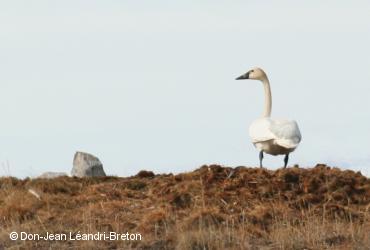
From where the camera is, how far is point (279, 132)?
19578 mm

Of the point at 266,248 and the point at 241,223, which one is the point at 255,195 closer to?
the point at 241,223

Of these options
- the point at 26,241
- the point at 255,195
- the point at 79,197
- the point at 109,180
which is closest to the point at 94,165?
the point at 109,180

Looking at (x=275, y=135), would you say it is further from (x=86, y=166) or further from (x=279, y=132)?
(x=86, y=166)

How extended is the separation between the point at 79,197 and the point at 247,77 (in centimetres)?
813

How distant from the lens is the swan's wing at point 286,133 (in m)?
19.5

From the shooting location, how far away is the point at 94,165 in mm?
19781

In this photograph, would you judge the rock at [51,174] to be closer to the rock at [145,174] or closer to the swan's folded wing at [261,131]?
the rock at [145,174]

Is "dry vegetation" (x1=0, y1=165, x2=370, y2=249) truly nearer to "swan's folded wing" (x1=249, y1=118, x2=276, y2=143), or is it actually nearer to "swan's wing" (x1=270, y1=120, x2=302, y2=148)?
"swan's wing" (x1=270, y1=120, x2=302, y2=148)

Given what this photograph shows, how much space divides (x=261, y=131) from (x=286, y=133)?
62 cm

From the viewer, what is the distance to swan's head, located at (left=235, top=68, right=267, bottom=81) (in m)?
23.6

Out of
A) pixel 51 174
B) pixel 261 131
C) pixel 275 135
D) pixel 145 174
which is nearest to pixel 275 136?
pixel 275 135

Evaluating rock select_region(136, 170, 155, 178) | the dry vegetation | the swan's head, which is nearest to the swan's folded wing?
the dry vegetation

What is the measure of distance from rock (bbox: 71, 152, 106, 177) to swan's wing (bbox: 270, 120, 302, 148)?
322 centimetres

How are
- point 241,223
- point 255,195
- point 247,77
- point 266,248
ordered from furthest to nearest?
point 247,77 < point 255,195 < point 241,223 < point 266,248
